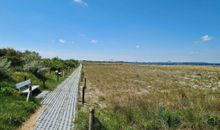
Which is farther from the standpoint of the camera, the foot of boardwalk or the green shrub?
the green shrub

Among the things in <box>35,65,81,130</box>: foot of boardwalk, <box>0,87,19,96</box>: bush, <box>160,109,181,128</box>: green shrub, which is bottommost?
<box>35,65,81,130</box>: foot of boardwalk

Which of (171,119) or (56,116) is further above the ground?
(171,119)

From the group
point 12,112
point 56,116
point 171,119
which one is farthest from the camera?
point 56,116

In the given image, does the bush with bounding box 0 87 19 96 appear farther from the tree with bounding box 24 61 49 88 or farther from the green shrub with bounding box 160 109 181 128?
the tree with bounding box 24 61 49 88

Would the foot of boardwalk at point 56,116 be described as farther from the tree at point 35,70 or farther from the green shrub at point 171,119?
the tree at point 35,70

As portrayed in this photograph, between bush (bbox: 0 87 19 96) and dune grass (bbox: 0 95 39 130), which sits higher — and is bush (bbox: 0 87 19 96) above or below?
above

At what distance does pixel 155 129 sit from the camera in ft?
25.5

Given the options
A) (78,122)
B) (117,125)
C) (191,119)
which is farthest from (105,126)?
(191,119)

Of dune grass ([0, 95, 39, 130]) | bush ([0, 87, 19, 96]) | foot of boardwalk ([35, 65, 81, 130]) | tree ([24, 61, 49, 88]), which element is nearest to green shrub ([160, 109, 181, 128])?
foot of boardwalk ([35, 65, 81, 130])

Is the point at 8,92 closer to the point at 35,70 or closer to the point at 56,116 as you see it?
the point at 56,116

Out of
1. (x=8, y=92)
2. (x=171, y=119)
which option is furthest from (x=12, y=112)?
(x=171, y=119)

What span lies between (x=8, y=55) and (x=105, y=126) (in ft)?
66.4

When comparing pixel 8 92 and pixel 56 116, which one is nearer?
pixel 56 116

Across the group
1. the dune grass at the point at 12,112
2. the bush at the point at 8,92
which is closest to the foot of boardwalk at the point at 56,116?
the dune grass at the point at 12,112
